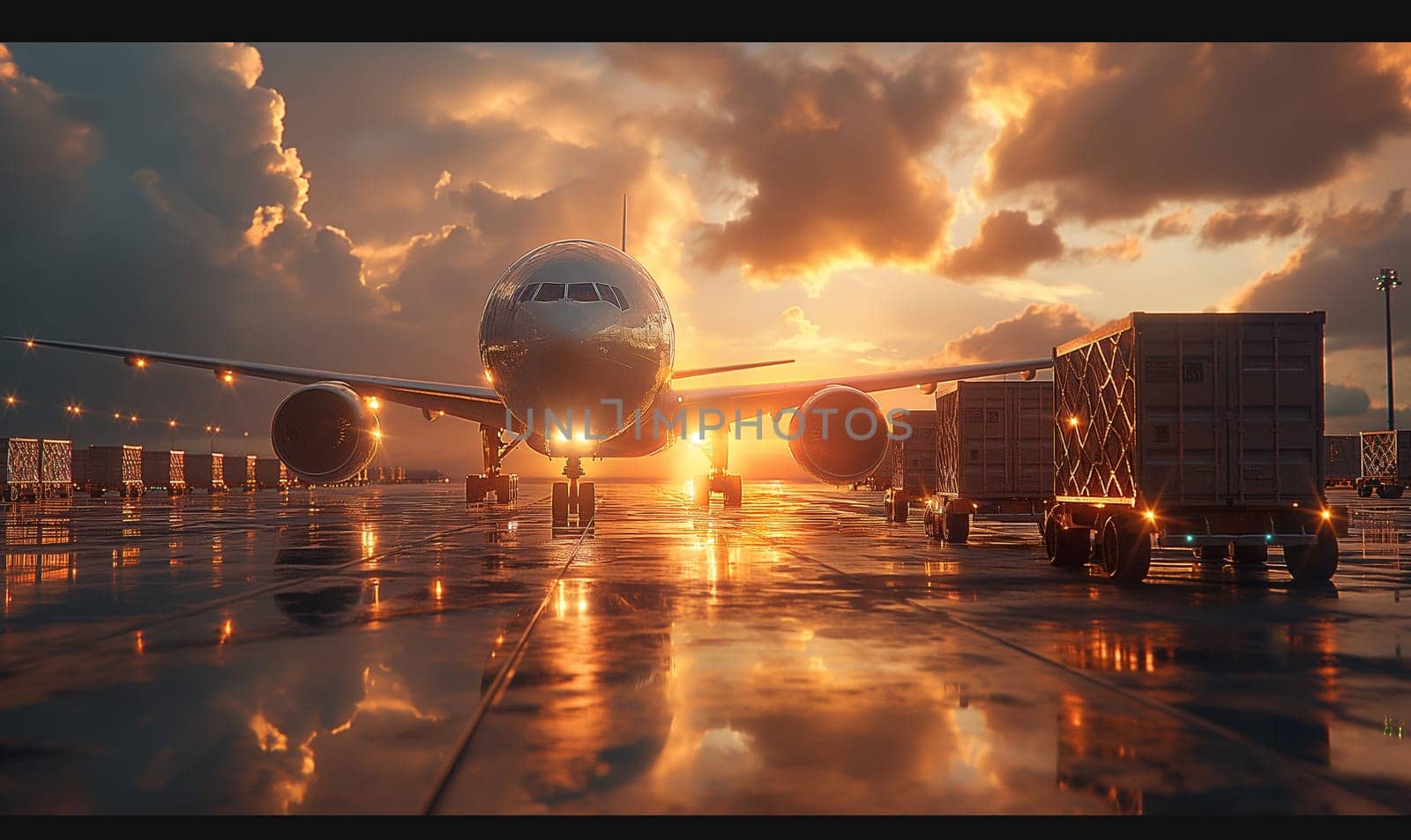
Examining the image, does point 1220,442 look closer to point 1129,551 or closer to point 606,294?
point 1129,551

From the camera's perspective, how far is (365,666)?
247 inches

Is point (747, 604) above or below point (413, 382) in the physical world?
below

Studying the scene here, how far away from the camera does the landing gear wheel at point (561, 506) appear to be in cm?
2197

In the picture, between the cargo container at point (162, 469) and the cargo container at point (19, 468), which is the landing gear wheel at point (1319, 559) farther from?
the cargo container at point (162, 469)

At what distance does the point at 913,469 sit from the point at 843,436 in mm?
6005

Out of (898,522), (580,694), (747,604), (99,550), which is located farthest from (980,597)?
(898,522)

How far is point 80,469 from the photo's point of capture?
182ft

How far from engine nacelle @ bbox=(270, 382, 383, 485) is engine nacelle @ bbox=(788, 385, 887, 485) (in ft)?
32.4

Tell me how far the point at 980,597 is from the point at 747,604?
2561mm

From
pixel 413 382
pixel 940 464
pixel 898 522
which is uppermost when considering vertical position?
pixel 413 382

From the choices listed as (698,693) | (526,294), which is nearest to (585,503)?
(526,294)

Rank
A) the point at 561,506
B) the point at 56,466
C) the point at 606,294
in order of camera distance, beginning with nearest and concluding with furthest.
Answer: the point at 606,294
the point at 561,506
the point at 56,466

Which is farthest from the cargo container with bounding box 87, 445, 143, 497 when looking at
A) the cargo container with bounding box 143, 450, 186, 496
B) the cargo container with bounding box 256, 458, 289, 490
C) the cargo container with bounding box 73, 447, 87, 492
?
the cargo container with bounding box 256, 458, 289, 490
